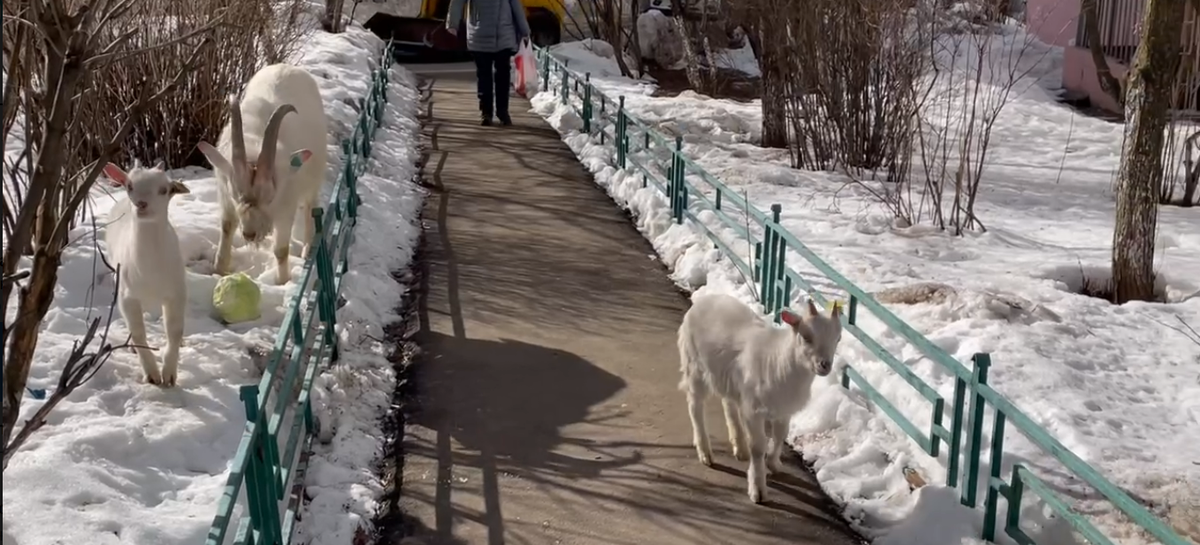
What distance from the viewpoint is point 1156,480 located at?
4559mm

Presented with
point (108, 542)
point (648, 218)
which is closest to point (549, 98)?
point (648, 218)

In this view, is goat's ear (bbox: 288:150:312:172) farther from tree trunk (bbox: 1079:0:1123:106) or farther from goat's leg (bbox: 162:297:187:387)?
tree trunk (bbox: 1079:0:1123:106)

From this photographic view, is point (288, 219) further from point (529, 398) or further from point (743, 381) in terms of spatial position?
point (743, 381)

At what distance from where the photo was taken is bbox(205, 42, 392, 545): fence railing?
3.51 m

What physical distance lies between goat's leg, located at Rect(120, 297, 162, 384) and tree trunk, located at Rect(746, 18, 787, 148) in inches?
291

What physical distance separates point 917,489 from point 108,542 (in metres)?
3.10

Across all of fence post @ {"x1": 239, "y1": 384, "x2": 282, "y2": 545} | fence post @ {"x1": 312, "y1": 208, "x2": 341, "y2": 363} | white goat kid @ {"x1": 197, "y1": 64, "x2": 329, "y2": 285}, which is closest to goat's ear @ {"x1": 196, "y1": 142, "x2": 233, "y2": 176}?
white goat kid @ {"x1": 197, "y1": 64, "x2": 329, "y2": 285}

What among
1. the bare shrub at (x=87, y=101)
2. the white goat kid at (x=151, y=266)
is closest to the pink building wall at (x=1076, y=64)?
the bare shrub at (x=87, y=101)

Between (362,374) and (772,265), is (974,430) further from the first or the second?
(362,374)

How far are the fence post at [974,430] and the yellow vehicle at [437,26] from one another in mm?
18623

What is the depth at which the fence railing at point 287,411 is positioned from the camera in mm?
3514

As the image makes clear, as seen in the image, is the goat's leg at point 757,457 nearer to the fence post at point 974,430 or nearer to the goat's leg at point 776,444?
the goat's leg at point 776,444

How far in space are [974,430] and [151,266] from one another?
3.57 m

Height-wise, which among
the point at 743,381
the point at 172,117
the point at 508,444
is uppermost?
the point at 172,117
